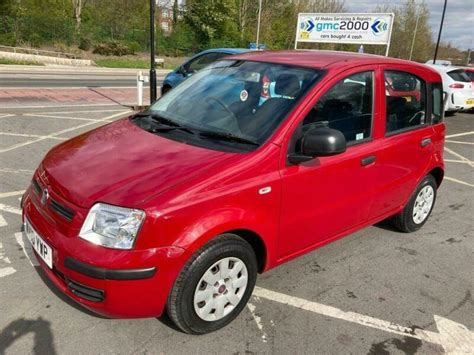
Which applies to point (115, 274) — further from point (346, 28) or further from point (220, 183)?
point (346, 28)

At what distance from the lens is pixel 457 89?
13.4 metres

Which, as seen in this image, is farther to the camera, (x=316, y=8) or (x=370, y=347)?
(x=316, y=8)

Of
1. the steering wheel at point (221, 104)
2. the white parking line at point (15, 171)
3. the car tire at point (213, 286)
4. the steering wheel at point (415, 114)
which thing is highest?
the steering wheel at point (221, 104)

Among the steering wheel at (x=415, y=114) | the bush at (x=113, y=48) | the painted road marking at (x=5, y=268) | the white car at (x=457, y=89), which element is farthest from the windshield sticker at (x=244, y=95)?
the bush at (x=113, y=48)

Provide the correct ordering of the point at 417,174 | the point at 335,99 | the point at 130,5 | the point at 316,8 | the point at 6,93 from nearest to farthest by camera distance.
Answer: the point at 335,99 → the point at 417,174 → the point at 6,93 → the point at 130,5 → the point at 316,8

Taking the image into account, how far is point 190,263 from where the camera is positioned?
256cm

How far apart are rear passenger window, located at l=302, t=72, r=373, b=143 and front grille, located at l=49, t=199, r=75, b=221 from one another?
5.27 ft

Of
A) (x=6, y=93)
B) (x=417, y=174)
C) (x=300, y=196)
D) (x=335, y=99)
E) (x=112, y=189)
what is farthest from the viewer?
(x=6, y=93)

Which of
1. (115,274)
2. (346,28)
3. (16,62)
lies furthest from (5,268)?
(16,62)

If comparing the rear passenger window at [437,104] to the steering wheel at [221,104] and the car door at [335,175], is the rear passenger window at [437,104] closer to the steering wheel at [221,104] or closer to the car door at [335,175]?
the car door at [335,175]

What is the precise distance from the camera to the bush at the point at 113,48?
31.7 meters

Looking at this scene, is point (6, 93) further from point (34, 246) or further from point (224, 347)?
point (224, 347)

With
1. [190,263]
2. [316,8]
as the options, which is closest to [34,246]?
[190,263]

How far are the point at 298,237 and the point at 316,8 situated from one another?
4870 centimetres
